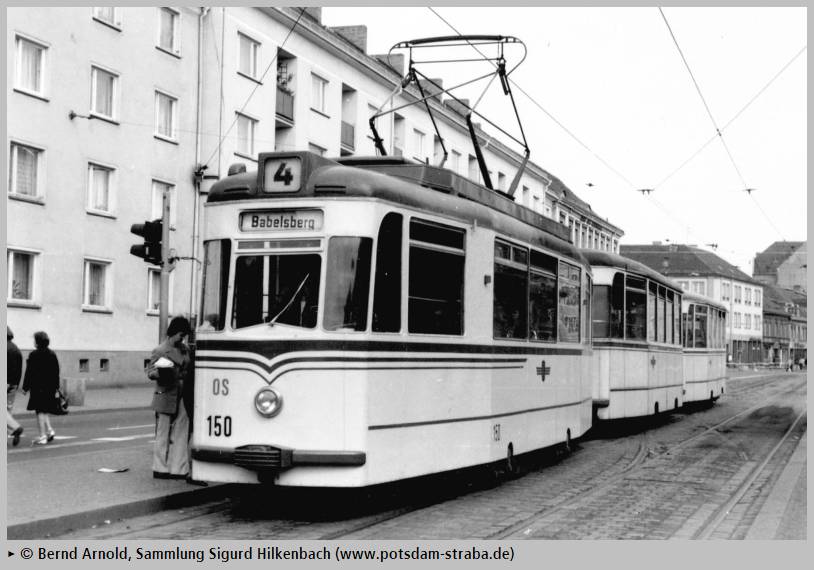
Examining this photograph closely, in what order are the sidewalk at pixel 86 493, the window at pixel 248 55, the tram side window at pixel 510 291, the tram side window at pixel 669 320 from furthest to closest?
the window at pixel 248 55 → the tram side window at pixel 669 320 → the tram side window at pixel 510 291 → the sidewalk at pixel 86 493

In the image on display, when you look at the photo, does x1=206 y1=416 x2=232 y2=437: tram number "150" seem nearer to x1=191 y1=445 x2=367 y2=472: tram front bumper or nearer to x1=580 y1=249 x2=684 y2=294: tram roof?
x1=191 y1=445 x2=367 y2=472: tram front bumper

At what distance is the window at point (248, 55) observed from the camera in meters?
37.3

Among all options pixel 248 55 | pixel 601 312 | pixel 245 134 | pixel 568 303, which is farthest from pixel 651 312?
pixel 248 55

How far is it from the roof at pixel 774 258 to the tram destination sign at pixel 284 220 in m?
143

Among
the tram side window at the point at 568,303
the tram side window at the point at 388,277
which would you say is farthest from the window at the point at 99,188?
the tram side window at the point at 388,277

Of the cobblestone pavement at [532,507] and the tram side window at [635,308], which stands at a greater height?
the tram side window at [635,308]

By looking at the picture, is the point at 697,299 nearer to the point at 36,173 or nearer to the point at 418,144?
the point at 36,173

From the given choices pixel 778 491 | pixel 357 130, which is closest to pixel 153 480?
pixel 778 491

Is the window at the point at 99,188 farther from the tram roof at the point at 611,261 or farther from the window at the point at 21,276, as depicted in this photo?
the tram roof at the point at 611,261

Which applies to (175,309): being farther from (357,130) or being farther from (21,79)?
(357,130)

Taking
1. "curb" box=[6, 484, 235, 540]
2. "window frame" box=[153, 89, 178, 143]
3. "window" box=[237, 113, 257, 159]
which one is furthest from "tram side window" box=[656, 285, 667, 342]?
"window" box=[237, 113, 257, 159]

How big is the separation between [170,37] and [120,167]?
5319 millimetres

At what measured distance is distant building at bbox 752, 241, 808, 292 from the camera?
139250 mm

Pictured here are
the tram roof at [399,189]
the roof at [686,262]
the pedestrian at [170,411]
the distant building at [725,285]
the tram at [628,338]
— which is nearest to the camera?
the tram roof at [399,189]
